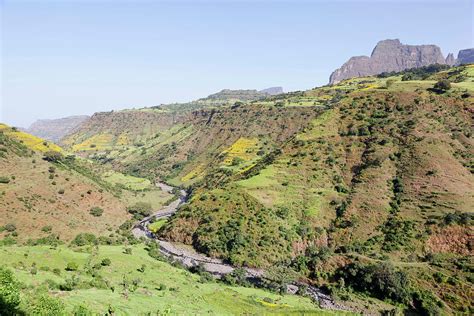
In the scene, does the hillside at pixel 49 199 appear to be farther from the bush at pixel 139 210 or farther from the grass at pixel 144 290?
the grass at pixel 144 290

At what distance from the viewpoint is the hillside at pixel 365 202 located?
2485 inches

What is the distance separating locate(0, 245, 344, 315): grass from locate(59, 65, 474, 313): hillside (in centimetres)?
1219

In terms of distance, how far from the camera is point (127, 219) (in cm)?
10106

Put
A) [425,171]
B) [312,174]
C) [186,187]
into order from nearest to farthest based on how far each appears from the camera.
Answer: [425,171]
[312,174]
[186,187]

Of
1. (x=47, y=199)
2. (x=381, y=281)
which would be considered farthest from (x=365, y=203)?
(x=47, y=199)

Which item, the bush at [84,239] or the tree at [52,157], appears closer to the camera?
the bush at [84,239]

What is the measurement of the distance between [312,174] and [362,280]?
3420 cm

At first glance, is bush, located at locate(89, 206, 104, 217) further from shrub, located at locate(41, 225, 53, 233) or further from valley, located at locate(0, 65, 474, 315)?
shrub, located at locate(41, 225, 53, 233)

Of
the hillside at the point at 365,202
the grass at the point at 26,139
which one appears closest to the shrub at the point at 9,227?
the hillside at the point at 365,202

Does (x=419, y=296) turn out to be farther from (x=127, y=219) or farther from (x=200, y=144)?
(x=200, y=144)

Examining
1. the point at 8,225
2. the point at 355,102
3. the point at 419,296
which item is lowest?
the point at 419,296

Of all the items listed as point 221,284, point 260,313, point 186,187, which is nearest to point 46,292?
point 260,313

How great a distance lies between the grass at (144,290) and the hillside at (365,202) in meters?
12.2

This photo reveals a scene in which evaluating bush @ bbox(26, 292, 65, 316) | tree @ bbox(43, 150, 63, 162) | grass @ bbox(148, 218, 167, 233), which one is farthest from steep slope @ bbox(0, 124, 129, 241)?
bush @ bbox(26, 292, 65, 316)
